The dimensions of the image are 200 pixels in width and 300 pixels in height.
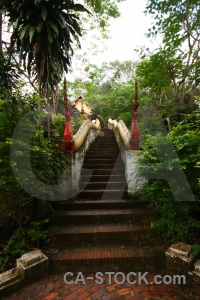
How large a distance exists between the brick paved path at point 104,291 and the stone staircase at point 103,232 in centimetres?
27

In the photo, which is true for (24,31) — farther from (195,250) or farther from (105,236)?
(195,250)

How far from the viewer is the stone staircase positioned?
2600mm

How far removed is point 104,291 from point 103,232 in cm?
88

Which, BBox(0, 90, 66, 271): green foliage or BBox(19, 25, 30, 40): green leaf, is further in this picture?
BBox(19, 25, 30, 40): green leaf

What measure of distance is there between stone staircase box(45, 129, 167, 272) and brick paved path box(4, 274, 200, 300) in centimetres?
27

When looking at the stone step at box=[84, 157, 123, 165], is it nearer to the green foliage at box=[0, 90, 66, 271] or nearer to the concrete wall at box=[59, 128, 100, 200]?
the concrete wall at box=[59, 128, 100, 200]

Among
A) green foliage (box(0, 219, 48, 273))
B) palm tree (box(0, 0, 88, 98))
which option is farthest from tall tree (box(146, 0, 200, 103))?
green foliage (box(0, 219, 48, 273))

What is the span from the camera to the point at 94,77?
1211 centimetres

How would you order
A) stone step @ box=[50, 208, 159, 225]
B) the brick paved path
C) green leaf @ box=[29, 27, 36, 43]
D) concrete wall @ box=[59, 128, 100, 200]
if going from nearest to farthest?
the brick paved path
stone step @ box=[50, 208, 159, 225]
green leaf @ box=[29, 27, 36, 43]
concrete wall @ box=[59, 128, 100, 200]

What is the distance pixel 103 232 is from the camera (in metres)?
2.99

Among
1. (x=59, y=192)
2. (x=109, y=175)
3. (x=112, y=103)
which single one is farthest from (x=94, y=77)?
(x=59, y=192)

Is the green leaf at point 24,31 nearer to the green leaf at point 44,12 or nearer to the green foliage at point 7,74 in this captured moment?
the green leaf at point 44,12

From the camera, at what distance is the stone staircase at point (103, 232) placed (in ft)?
8.53

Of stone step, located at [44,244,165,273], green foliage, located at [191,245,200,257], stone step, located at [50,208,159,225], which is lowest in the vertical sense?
stone step, located at [44,244,165,273]
